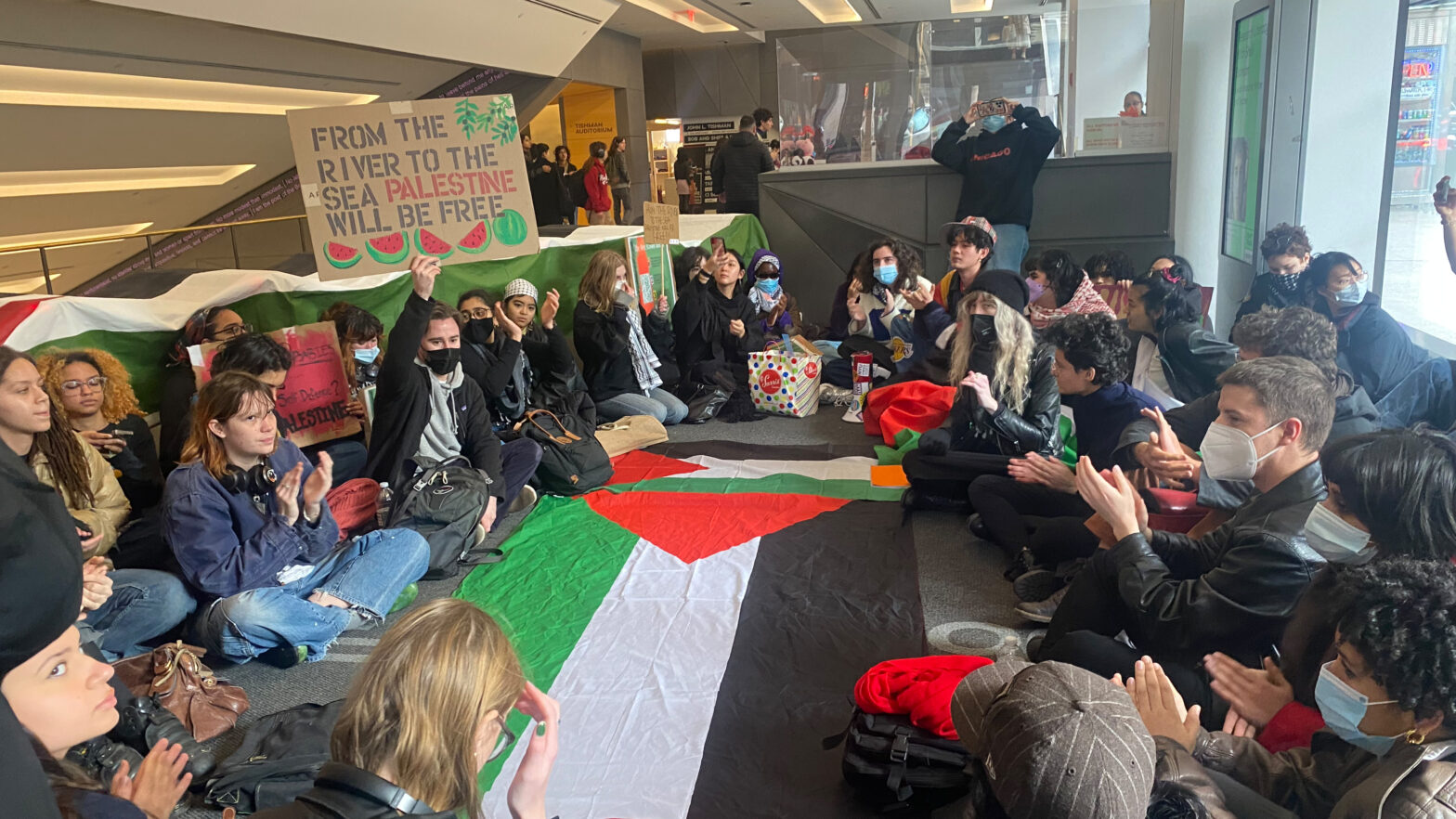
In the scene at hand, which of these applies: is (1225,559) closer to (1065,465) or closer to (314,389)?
(1065,465)

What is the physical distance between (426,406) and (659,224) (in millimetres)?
2880

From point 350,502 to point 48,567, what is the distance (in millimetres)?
3250

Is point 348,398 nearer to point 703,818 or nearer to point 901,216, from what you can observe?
point 703,818

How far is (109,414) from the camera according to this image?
3.61 m

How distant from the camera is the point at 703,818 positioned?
7.73ft

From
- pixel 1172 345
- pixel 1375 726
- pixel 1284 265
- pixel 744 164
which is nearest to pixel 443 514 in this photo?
pixel 1375 726

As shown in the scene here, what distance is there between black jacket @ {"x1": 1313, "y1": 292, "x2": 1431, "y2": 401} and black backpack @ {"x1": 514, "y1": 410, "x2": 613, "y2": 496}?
3.42 m

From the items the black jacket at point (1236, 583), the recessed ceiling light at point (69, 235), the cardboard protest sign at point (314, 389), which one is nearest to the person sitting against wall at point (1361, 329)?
the black jacket at point (1236, 583)

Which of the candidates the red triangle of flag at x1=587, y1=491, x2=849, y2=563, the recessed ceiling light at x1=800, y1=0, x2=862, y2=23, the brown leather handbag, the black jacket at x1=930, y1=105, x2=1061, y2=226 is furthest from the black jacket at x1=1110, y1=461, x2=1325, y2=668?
the recessed ceiling light at x1=800, y1=0, x2=862, y2=23

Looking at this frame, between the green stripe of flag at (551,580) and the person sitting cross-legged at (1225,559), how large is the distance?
161cm

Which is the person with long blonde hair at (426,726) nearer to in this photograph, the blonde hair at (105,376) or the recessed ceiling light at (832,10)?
the blonde hair at (105,376)

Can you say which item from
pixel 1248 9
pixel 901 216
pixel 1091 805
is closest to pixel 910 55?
pixel 901 216

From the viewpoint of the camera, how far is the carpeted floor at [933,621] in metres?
3.00

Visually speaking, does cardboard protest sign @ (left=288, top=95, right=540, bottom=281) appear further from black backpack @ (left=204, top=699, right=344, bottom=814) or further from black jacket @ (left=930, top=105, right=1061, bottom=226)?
black jacket @ (left=930, top=105, right=1061, bottom=226)
